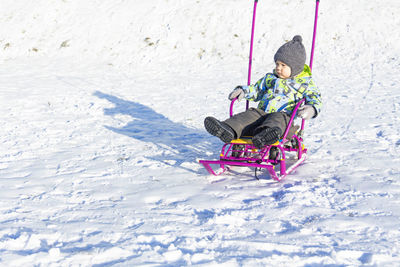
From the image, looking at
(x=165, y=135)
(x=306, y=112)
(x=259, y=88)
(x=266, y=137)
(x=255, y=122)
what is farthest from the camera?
(x=165, y=135)

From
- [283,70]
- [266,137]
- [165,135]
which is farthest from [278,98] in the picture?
[165,135]

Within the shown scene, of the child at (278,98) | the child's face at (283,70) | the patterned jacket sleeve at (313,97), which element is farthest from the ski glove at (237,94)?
the patterned jacket sleeve at (313,97)

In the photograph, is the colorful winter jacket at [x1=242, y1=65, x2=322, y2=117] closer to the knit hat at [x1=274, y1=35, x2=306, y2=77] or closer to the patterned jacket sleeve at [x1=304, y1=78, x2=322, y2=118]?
the patterned jacket sleeve at [x1=304, y1=78, x2=322, y2=118]

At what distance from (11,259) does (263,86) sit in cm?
333

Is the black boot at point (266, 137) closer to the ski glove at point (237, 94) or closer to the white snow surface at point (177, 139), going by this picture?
the white snow surface at point (177, 139)

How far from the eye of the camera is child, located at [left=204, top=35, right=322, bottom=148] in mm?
4301

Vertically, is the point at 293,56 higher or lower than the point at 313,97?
higher

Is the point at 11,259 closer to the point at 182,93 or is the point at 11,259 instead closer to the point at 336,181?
the point at 336,181

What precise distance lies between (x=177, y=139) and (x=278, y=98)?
184 cm

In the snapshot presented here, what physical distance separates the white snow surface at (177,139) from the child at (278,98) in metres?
0.57

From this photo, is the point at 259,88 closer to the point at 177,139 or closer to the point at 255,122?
the point at 255,122

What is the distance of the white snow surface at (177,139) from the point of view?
311 cm

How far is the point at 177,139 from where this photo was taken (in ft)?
20.5

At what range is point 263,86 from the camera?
5156mm
